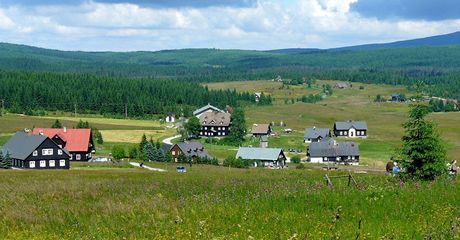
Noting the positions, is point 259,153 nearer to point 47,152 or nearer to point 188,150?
point 188,150

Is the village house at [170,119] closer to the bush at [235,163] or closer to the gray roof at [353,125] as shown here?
the gray roof at [353,125]

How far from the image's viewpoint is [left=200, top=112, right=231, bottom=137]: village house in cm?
14588

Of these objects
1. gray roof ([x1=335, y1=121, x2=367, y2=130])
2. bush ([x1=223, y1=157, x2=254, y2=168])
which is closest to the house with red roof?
bush ([x1=223, y1=157, x2=254, y2=168])

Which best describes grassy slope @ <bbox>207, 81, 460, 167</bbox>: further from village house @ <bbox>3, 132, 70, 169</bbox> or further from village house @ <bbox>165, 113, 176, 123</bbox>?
village house @ <bbox>3, 132, 70, 169</bbox>

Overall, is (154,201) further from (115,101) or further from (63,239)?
(115,101)

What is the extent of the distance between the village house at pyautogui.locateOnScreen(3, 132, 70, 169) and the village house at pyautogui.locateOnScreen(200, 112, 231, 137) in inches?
2617

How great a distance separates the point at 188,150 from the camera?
96375 millimetres

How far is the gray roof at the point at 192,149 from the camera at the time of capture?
313 ft

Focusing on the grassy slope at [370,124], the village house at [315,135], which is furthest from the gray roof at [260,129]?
the village house at [315,135]

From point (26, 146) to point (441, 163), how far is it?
69.2 meters

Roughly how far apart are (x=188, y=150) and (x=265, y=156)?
12.9 metres

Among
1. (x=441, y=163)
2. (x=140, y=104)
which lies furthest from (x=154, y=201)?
(x=140, y=104)

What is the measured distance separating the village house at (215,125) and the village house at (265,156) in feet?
151

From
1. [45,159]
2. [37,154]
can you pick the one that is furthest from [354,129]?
[37,154]
